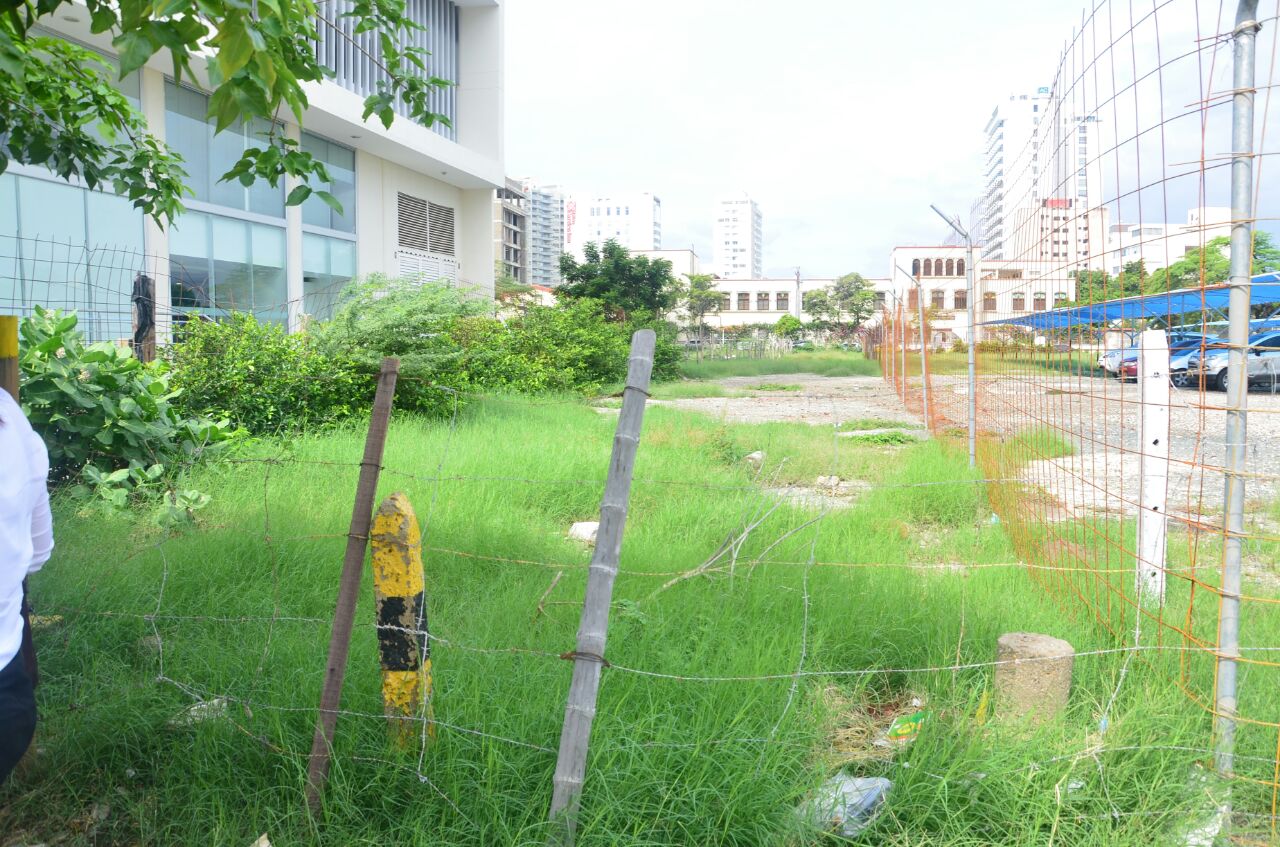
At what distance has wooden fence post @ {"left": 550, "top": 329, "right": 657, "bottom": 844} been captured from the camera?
2.54m

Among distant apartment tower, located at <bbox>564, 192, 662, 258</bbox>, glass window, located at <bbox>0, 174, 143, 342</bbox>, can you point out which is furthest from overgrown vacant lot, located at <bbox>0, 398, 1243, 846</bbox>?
distant apartment tower, located at <bbox>564, 192, 662, 258</bbox>

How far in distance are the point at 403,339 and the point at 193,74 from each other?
28.4 feet

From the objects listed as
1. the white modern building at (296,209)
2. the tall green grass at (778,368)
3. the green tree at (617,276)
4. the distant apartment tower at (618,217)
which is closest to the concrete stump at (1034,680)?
the white modern building at (296,209)

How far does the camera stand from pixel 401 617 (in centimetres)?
277

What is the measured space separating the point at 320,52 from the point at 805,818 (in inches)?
962

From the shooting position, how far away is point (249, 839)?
2637mm

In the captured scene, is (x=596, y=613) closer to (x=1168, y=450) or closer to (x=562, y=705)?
(x=562, y=705)

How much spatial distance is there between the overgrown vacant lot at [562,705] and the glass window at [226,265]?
13.6 m

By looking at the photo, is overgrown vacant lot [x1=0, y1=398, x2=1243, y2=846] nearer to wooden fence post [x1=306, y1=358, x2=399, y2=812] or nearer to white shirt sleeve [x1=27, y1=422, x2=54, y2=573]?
wooden fence post [x1=306, y1=358, x2=399, y2=812]

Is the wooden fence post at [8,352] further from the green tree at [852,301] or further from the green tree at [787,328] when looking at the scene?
the green tree at [852,301]

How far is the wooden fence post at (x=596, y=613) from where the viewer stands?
2.54 meters

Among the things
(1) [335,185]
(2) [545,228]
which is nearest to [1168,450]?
(1) [335,185]

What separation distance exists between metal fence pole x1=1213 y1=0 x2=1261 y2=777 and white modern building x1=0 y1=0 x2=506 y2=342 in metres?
8.99

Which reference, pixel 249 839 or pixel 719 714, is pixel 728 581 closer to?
pixel 719 714
